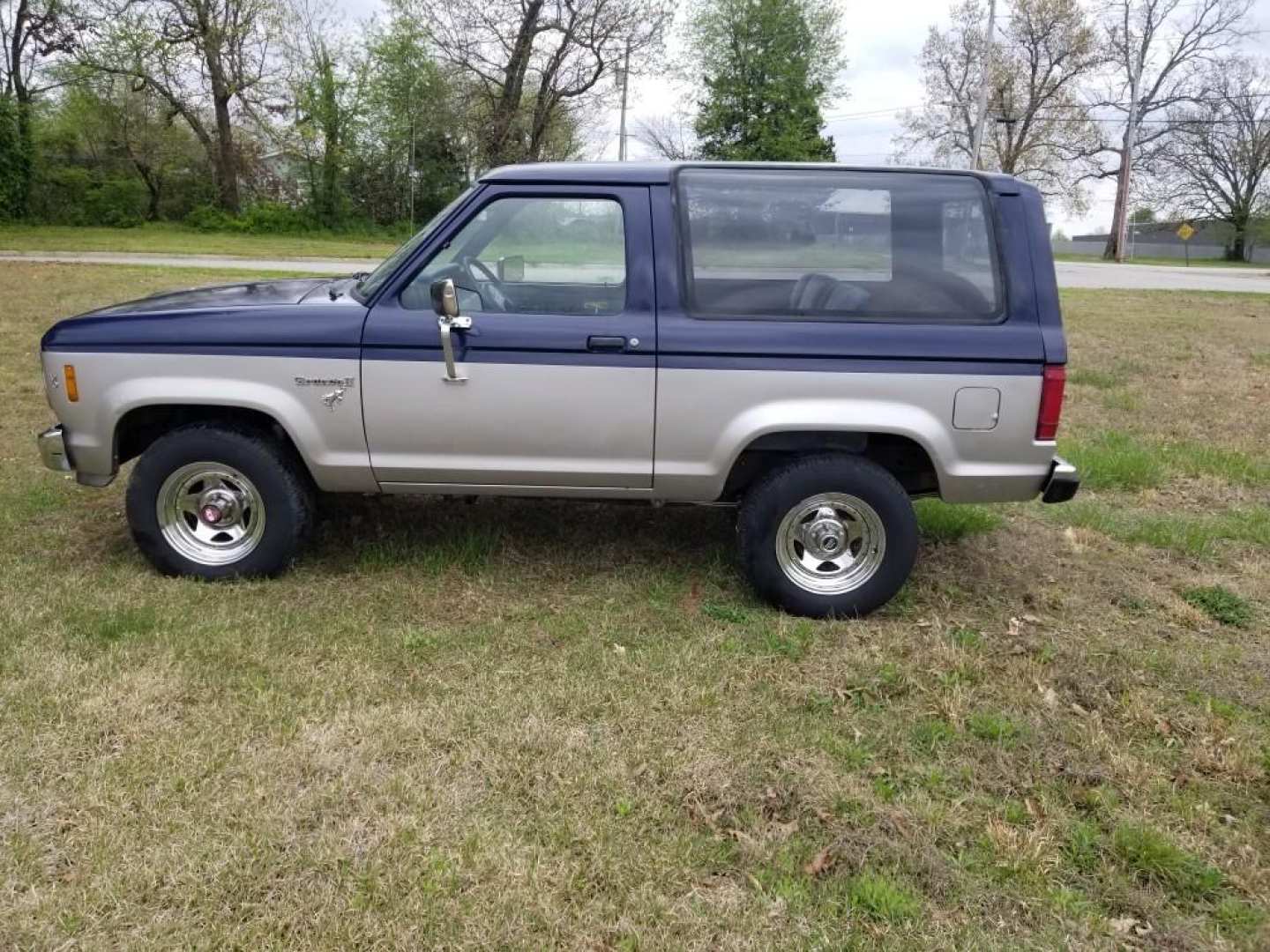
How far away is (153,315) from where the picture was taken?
13.5 feet

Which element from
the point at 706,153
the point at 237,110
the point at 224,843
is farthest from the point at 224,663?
the point at 706,153

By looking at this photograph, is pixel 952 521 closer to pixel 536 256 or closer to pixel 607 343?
pixel 607 343

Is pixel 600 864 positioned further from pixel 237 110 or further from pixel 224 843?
pixel 237 110

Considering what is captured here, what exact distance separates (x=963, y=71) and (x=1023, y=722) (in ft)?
179

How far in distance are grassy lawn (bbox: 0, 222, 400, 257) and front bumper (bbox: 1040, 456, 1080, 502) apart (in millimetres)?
21247

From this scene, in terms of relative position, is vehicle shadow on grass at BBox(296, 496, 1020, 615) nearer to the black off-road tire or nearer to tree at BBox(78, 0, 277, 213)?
the black off-road tire

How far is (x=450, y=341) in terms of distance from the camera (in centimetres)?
394

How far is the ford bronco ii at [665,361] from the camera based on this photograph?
3.97m

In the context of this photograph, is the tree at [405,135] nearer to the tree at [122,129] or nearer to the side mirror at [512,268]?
the tree at [122,129]

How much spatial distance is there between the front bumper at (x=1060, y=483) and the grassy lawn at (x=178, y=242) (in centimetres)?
2125

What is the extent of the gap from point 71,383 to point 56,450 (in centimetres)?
33

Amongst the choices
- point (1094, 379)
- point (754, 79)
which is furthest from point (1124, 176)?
point (1094, 379)

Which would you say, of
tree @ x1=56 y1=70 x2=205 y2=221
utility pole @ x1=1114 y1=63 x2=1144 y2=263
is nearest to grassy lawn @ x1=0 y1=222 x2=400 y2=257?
tree @ x1=56 y1=70 x2=205 y2=221

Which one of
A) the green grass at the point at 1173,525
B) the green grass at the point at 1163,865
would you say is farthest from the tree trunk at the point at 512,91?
the green grass at the point at 1163,865
